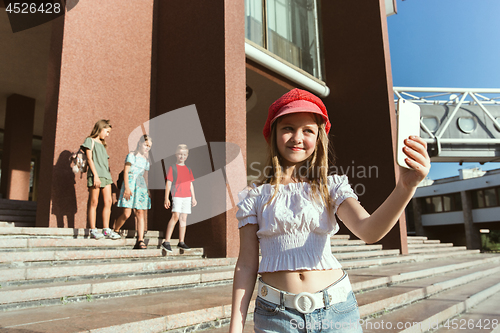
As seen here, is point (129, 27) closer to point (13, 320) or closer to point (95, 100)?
point (95, 100)

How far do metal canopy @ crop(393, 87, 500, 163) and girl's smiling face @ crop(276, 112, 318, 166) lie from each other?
18.8 m

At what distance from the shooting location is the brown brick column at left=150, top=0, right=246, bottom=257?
20.4 ft

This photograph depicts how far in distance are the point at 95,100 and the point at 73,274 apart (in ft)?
12.9

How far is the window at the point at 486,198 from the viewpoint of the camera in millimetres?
29781

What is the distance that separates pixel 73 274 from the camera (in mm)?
3707

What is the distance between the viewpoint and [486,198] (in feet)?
100

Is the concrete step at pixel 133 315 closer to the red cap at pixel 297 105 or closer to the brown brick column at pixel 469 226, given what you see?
the red cap at pixel 297 105

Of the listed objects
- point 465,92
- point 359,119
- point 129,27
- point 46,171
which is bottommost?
point 46,171

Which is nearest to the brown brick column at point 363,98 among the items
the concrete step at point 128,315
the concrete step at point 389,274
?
the concrete step at point 389,274

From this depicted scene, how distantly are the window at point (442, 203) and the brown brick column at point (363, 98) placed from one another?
89.4 ft

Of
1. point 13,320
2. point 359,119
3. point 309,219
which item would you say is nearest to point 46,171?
point 13,320

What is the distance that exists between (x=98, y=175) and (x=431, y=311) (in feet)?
16.0

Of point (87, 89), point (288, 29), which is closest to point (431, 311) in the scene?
point (87, 89)

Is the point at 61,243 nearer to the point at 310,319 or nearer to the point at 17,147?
the point at 310,319
